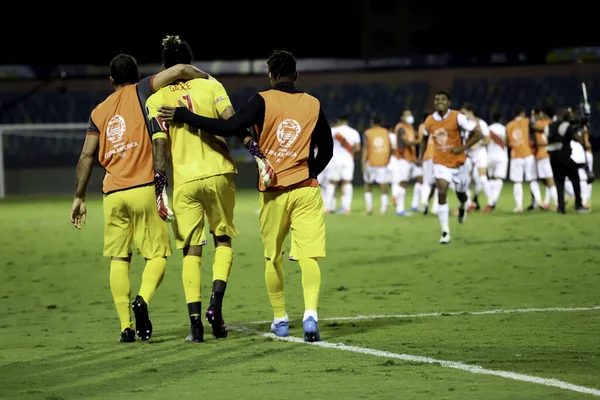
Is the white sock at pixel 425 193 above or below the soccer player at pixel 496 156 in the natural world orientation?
below

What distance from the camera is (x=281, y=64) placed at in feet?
26.6

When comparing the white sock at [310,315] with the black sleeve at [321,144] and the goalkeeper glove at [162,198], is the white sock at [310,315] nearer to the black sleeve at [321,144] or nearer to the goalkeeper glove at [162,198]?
the black sleeve at [321,144]

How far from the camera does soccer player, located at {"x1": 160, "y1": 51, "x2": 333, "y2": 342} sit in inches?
317

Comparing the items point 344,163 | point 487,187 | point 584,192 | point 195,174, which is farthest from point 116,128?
point 584,192

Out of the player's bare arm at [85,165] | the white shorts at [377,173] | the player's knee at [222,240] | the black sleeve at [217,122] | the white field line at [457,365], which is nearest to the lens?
the white field line at [457,365]

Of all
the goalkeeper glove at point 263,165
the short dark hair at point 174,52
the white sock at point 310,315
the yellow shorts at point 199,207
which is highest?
the short dark hair at point 174,52

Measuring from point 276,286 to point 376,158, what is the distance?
1661cm

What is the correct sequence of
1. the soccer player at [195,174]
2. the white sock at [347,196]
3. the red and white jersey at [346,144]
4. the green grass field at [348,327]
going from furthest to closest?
the white sock at [347,196], the red and white jersey at [346,144], the soccer player at [195,174], the green grass field at [348,327]

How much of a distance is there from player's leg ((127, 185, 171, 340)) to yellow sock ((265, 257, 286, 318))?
2.65ft

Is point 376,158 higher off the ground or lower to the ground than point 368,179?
higher

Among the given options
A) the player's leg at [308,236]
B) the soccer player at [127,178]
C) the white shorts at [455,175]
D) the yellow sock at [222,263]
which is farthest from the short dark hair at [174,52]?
the white shorts at [455,175]

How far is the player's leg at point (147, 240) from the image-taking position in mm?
8086

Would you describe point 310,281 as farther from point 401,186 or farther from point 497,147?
point 497,147

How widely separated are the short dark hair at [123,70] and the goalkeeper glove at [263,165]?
1054mm
